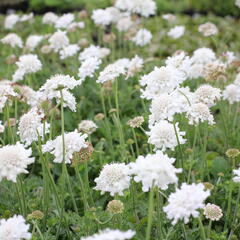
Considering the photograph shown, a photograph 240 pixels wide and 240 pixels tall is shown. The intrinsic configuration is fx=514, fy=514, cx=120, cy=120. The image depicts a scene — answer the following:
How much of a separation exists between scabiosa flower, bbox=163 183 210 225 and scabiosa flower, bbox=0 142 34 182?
54 centimetres

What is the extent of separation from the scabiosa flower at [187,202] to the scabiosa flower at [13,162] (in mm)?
542

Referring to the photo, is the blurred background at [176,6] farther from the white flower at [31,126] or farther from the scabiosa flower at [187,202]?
the scabiosa flower at [187,202]

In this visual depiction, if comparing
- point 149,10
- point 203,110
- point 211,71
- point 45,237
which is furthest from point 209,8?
point 45,237

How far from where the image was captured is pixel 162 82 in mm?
2293

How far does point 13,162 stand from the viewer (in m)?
1.88

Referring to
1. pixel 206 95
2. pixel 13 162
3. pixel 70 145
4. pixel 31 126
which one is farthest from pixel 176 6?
pixel 13 162

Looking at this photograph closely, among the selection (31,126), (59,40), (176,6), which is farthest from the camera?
(176,6)

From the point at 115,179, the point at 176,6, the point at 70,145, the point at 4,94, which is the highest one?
the point at 4,94

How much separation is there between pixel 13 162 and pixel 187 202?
0.65 meters

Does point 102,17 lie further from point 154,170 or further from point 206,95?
point 154,170

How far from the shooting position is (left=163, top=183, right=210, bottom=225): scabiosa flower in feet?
5.49

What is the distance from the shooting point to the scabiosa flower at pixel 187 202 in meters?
1.67

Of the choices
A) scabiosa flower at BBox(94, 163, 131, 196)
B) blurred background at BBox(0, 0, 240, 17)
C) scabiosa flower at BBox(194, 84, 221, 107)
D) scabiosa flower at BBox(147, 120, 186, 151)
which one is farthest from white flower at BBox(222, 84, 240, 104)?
blurred background at BBox(0, 0, 240, 17)

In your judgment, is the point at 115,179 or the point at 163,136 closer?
the point at 115,179
